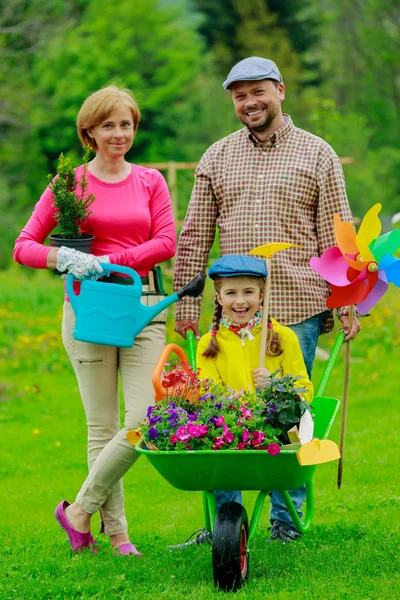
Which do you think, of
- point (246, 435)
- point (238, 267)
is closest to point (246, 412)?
point (246, 435)

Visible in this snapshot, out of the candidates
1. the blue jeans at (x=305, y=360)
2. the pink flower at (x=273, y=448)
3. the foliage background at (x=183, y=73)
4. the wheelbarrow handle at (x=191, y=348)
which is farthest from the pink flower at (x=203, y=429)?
the foliage background at (x=183, y=73)

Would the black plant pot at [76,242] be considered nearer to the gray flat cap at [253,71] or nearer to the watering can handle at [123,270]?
the watering can handle at [123,270]

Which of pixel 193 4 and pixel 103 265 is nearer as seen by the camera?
pixel 103 265

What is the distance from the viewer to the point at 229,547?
396cm

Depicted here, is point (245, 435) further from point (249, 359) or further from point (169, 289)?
point (169, 289)

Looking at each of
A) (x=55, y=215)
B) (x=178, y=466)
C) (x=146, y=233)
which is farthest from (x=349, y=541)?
(x=55, y=215)

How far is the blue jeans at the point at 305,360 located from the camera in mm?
4793

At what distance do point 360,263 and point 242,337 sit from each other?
562 millimetres

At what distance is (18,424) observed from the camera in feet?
27.6

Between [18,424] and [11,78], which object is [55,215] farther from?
[11,78]

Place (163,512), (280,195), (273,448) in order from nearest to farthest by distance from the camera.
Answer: (273,448) → (280,195) → (163,512)

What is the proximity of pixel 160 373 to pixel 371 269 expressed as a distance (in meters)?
0.92

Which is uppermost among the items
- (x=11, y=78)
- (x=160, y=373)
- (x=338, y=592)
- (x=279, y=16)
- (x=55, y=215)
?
(x=279, y=16)

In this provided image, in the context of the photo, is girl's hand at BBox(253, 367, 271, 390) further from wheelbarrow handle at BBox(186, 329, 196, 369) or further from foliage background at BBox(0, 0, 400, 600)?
foliage background at BBox(0, 0, 400, 600)
